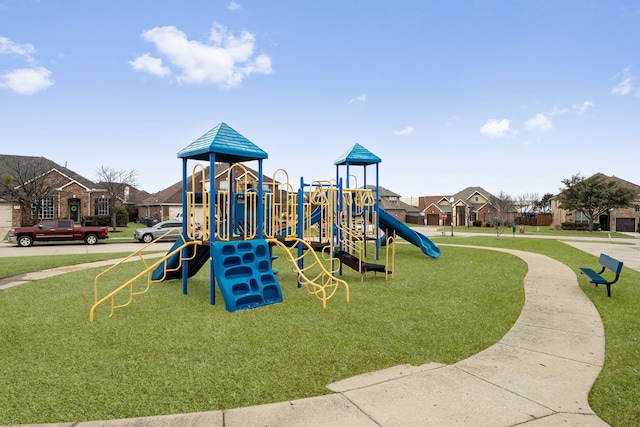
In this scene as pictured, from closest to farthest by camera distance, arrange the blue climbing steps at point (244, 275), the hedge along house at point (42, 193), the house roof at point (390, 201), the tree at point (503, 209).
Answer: the blue climbing steps at point (244, 275), the hedge along house at point (42, 193), the tree at point (503, 209), the house roof at point (390, 201)

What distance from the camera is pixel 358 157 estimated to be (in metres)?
15.8

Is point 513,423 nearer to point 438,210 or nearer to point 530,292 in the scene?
point 530,292

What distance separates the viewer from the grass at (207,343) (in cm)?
392

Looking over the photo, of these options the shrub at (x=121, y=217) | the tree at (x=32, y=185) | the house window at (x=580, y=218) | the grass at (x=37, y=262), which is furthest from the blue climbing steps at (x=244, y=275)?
the house window at (x=580, y=218)

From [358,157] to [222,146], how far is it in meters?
8.46

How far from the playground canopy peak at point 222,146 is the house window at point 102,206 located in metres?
37.9

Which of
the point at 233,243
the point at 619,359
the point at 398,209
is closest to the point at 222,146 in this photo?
the point at 233,243

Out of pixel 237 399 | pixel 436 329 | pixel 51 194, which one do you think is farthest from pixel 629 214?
pixel 51 194

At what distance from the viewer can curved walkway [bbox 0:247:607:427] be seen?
3439mm

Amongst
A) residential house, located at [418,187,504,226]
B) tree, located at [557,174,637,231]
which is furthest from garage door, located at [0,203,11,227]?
tree, located at [557,174,637,231]

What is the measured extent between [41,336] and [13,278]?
6670 millimetres

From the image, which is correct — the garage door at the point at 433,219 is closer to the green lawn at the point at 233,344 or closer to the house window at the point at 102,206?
the house window at the point at 102,206

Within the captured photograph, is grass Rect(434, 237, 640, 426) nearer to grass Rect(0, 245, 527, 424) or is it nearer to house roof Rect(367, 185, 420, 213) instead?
grass Rect(0, 245, 527, 424)

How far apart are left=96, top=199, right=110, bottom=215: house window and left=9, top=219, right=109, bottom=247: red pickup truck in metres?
18.5
